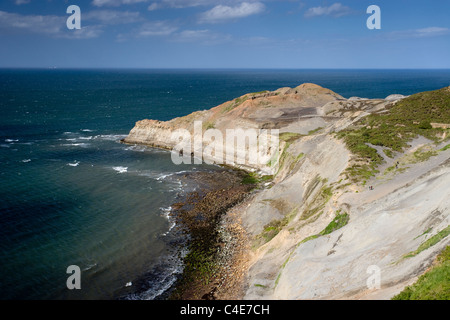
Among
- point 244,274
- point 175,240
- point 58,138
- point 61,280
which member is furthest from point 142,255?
point 58,138

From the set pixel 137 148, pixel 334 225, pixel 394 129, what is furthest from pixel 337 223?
pixel 137 148

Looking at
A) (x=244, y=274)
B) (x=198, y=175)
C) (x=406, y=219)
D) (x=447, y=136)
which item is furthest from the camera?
(x=198, y=175)

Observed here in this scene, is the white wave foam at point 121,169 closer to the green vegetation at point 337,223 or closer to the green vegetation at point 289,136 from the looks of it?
the green vegetation at point 289,136

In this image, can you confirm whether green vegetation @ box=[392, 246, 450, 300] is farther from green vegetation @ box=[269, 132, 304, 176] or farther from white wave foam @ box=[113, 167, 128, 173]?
white wave foam @ box=[113, 167, 128, 173]

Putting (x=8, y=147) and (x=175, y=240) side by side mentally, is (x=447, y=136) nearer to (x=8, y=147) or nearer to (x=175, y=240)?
(x=175, y=240)

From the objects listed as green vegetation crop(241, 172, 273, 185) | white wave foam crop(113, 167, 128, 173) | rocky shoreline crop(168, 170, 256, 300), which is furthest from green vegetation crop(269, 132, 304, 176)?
white wave foam crop(113, 167, 128, 173)

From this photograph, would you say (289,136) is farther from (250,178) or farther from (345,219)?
(345,219)

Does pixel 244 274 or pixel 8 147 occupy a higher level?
pixel 8 147
